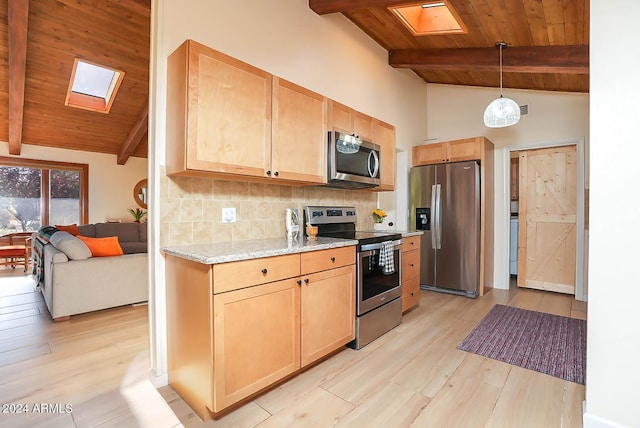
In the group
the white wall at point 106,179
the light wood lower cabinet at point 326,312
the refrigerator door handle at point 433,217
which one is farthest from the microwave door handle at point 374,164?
the white wall at point 106,179

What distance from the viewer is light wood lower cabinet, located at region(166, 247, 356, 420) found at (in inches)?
63.6

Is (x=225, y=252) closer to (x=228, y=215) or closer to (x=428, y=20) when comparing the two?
(x=228, y=215)

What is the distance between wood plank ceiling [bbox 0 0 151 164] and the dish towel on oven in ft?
12.0

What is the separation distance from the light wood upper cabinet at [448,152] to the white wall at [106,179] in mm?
6894

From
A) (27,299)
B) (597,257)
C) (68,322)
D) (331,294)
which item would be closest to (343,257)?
(331,294)

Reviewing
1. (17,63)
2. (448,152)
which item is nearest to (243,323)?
(448,152)

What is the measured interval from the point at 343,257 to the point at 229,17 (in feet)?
6.52

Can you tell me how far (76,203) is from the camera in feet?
23.6

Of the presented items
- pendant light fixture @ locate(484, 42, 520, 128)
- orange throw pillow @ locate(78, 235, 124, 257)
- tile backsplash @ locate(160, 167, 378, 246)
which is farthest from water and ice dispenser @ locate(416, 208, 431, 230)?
orange throw pillow @ locate(78, 235, 124, 257)

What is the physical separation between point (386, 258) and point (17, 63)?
17.9ft

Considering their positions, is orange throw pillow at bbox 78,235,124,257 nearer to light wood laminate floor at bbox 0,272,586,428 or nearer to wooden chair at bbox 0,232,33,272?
light wood laminate floor at bbox 0,272,586,428

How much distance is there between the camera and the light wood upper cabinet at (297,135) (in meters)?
2.25

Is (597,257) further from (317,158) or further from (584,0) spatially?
(584,0)

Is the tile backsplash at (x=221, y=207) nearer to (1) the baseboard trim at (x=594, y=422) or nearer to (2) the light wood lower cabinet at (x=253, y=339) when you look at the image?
(2) the light wood lower cabinet at (x=253, y=339)
